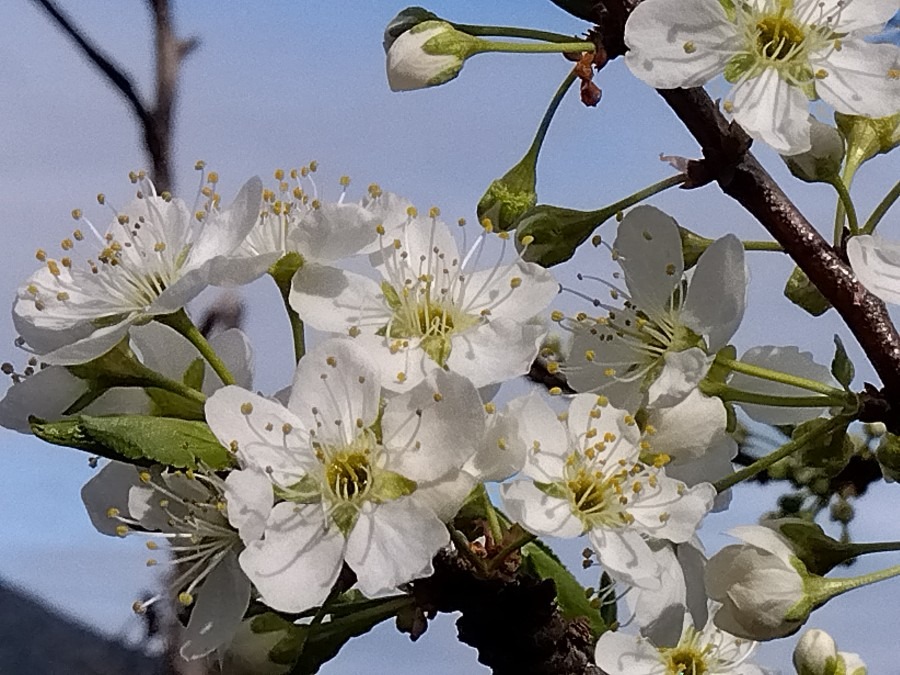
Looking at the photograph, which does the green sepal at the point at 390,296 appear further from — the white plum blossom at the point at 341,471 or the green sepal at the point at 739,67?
the green sepal at the point at 739,67

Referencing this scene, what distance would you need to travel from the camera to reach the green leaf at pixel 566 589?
55cm

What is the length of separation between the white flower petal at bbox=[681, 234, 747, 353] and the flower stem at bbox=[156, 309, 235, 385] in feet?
0.74

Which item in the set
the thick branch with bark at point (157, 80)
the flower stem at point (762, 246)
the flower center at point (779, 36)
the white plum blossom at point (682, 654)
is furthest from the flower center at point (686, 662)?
the thick branch with bark at point (157, 80)

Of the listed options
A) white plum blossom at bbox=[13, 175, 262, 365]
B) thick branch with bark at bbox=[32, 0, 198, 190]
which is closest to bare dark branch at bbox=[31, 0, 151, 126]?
thick branch with bark at bbox=[32, 0, 198, 190]

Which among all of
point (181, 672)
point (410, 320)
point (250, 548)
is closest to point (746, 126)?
point (410, 320)

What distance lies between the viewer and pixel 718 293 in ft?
1.74

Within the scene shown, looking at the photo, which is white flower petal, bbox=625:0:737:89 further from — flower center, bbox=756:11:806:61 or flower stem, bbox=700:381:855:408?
flower stem, bbox=700:381:855:408

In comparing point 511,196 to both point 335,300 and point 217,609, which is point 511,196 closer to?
point 335,300

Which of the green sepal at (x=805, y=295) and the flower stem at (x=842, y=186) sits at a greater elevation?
the flower stem at (x=842, y=186)

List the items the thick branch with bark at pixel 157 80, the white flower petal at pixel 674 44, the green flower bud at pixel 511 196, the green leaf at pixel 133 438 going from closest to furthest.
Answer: the green leaf at pixel 133 438
the white flower petal at pixel 674 44
the green flower bud at pixel 511 196
the thick branch with bark at pixel 157 80

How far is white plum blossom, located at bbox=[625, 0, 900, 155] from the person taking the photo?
0.51 m

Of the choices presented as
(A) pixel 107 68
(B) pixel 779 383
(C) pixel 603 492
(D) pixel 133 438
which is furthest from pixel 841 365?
(A) pixel 107 68

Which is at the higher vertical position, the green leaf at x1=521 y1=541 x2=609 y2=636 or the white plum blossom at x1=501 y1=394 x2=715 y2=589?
the white plum blossom at x1=501 y1=394 x2=715 y2=589

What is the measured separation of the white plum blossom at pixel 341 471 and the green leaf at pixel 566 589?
117mm
